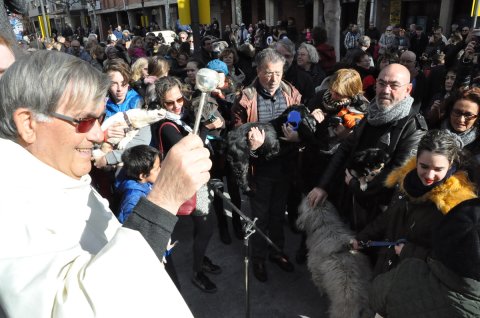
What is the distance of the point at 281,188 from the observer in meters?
3.14

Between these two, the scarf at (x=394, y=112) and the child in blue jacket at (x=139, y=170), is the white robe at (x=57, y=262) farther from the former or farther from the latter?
the scarf at (x=394, y=112)

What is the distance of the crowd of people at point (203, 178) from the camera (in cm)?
91

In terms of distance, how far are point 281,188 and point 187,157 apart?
216 centimetres

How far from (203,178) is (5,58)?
1.47 m

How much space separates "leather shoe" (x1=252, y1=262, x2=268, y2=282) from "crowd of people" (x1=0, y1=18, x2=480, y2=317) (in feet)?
0.04

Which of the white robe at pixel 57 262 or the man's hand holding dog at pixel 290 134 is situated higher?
the white robe at pixel 57 262

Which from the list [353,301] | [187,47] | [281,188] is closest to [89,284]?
[353,301]

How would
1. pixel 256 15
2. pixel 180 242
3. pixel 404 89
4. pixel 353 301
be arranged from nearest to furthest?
pixel 353 301
pixel 404 89
pixel 180 242
pixel 256 15

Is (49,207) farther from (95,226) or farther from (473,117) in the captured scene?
(473,117)

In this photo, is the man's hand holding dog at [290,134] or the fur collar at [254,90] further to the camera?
the fur collar at [254,90]

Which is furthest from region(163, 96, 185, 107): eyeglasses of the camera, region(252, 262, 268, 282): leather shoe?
region(252, 262, 268, 282): leather shoe

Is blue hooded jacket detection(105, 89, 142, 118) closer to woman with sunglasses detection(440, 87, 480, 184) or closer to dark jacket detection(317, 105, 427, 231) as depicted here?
dark jacket detection(317, 105, 427, 231)

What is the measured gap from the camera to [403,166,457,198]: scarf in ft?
6.53

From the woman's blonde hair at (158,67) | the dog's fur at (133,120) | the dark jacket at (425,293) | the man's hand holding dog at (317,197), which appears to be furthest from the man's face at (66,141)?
the woman's blonde hair at (158,67)
